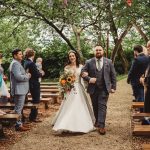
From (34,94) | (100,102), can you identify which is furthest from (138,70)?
(34,94)

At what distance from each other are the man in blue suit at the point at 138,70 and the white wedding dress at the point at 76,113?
1505 millimetres

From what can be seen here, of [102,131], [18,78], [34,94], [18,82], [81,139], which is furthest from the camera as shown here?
[34,94]

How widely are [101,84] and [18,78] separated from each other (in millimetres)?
1883

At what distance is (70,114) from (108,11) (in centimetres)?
1304

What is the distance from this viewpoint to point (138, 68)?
11.7 metres

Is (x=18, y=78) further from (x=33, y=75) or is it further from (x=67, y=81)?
(x=33, y=75)

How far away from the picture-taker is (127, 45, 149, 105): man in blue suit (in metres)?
11.5

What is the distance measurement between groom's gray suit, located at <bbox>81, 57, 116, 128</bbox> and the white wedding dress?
0.86 ft

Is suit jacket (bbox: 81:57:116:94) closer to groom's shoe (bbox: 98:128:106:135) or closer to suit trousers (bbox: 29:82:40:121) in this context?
groom's shoe (bbox: 98:128:106:135)

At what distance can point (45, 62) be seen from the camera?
107ft

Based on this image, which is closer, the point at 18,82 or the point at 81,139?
the point at 81,139

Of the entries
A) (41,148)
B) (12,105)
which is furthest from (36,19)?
(41,148)

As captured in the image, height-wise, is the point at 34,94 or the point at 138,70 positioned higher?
the point at 138,70

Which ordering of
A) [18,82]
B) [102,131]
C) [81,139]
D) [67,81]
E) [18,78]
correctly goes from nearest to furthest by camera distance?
[81,139] < [102,131] < [18,78] < [18,82] < [67,81]
